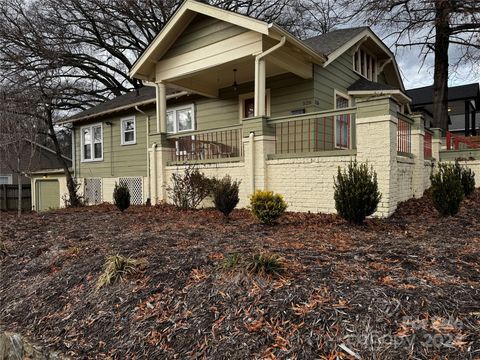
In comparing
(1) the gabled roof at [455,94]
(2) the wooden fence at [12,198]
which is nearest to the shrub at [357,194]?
(2) the wooden fence at [12,198]

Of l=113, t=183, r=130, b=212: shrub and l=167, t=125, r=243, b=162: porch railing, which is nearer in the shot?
l=113, t=183, r=130, b=212: shrub

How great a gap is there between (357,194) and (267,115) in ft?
17.7

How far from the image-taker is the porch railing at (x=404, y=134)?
7295 millimetres

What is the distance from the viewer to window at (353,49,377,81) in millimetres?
11977

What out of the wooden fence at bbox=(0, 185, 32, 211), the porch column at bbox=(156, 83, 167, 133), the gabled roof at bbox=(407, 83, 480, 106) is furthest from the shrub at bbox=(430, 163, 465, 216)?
the gabled roof at bbox=(407, 83, 480, 106)

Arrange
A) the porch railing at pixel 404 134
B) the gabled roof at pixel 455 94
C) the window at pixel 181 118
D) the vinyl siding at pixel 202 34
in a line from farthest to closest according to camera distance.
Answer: the gabled roof at pixel 455 94
the window at pixel 181 118
the vinyl siding at pixel 202 34
the porch railing at pixel 404 134

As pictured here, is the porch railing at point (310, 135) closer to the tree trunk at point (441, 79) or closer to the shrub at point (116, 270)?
the shrub at point (116, 270)

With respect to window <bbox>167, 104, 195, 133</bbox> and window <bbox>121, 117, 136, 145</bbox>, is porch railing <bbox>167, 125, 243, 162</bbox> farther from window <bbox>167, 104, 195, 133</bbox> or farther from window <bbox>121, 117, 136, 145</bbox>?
window <bbox>121, 117, 136, 145</bbox>

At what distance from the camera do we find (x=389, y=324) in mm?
2252

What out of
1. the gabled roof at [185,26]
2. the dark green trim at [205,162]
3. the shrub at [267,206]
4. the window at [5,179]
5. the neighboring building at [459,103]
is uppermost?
the neighboring building at [459,103]

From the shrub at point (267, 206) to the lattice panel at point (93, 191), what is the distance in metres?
11.2

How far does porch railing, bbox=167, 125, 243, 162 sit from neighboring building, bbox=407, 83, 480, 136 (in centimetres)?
1796

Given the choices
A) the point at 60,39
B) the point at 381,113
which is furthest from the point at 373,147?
the point at 60,39

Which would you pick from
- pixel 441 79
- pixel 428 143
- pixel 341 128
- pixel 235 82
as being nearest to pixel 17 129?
pixel 235 82
